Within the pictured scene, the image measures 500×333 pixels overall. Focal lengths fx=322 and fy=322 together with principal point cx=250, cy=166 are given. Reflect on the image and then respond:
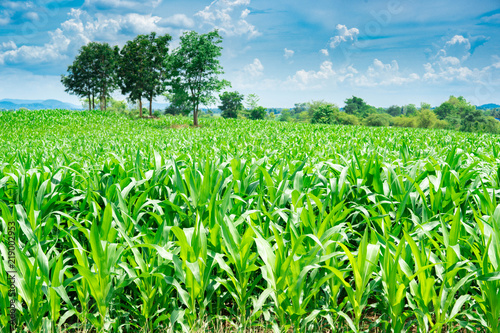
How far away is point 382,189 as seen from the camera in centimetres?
341

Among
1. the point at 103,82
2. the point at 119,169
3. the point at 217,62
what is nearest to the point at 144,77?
the point at 103,82

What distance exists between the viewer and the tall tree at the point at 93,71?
2223 inches

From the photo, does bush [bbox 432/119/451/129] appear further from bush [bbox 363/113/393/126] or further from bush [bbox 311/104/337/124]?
bush [bbox 311/104/337/124]

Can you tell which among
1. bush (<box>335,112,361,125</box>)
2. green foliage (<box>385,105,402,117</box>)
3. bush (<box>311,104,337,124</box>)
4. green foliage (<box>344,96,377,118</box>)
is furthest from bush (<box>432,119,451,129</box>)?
green foliage (<box>385,105,402,117</box>)

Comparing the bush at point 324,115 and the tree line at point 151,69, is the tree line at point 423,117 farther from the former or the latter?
the tree line at point 151,69

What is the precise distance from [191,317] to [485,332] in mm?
1941

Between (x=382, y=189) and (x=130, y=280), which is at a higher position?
(x=382, y=189)

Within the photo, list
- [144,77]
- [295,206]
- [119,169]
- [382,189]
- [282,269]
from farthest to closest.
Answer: [144,77] < [119,169] < [382,189] < [295,206] < [282,269]

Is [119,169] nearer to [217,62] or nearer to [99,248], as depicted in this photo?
[99,248]

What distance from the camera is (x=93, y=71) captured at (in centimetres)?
5900

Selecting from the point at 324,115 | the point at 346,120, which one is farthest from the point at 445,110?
the point at 324,115

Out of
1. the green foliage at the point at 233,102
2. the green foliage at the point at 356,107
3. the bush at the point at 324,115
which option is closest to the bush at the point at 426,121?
the bush at the point at 324,115

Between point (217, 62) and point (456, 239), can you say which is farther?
point (217, 62)

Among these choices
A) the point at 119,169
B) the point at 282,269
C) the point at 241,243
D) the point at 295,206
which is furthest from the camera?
the point at 119,169
